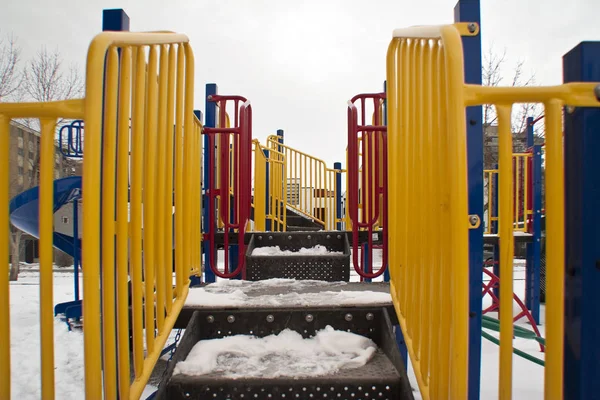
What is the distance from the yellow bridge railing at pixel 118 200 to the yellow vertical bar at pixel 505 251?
1.18 metres

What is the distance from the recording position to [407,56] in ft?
5.88

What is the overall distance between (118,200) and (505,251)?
4.14 ft

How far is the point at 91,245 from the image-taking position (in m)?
1.19

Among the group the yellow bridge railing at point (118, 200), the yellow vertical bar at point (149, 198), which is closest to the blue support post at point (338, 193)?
the yellow bridge railing at point (118, 200)

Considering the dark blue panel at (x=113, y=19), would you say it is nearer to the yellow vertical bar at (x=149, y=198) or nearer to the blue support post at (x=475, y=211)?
the yellow vertical bar at (x=149, y=198)

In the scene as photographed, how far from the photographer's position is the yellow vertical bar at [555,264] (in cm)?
110

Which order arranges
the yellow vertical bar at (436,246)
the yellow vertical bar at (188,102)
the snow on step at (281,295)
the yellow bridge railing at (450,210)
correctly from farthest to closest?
the snow on step at (281,295) → the yellow vertical bar at (188,102) → the yellow vertical bar at (436,246) → the yellow bridge railing at (450,210)

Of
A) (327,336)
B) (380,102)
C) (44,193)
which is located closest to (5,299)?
(44,193)

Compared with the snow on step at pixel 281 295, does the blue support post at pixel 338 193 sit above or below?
above

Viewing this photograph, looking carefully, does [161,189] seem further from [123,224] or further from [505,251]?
[505,251]

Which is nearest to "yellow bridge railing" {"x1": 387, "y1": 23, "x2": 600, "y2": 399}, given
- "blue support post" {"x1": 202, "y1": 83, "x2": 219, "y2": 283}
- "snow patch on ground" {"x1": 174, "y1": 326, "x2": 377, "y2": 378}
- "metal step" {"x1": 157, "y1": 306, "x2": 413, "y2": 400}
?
"metal step" {"x1": 157, "y1": 306, "x2": 413, "y2": 400}

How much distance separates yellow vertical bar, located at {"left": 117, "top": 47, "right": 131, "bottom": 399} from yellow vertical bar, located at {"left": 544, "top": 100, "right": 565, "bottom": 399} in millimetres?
1304

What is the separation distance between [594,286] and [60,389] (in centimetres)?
449

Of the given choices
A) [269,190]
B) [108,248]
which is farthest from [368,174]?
[269,190]
